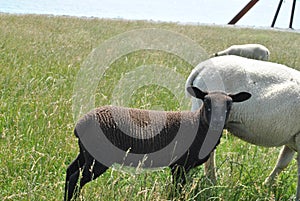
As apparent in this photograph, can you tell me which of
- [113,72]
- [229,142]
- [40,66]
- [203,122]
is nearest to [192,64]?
[113,72]

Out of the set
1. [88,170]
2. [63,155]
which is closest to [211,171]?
[88,170]

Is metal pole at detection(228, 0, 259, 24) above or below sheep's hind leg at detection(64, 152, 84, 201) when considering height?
below

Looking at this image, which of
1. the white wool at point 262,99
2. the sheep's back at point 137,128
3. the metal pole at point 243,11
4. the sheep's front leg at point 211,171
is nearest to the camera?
the sheep's back at point 137,128

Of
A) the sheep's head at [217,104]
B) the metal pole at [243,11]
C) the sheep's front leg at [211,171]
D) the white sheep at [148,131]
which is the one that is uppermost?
the sheep's head at [217,104]

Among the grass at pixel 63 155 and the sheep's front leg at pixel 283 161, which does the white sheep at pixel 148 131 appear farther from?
the sheep's front leg at pixel 283 161

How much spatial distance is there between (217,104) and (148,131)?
1.75ft

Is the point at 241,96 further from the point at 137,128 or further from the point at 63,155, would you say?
the point at 63,155

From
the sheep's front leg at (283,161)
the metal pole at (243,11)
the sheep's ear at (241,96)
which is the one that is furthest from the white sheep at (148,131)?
the metal pole at (243,11)

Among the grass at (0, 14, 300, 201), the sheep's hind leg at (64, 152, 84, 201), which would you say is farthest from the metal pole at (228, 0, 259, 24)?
the sheep's hind leg at (64, 152, 84, 201)

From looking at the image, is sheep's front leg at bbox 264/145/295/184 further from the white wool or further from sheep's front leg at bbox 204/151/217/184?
sheep's front leg at bbox 204/151/217/184

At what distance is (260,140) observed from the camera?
11.7 ft

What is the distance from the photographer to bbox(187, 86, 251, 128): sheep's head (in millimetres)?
3143

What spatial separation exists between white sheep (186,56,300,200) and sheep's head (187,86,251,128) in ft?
0.73

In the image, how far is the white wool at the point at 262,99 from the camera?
343 cm
